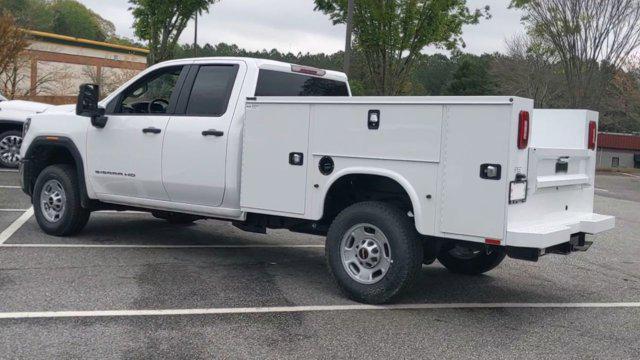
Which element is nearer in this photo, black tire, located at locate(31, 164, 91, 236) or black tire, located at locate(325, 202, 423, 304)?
black tire, located at locate(325, 202, 423, 304)

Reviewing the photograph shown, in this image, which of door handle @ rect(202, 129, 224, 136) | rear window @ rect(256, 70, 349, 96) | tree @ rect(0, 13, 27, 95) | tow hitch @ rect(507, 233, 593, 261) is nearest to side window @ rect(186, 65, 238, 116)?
door handle @ rect(202, 129, 224, 136)

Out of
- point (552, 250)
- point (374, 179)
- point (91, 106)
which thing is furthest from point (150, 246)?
point (552, 250)

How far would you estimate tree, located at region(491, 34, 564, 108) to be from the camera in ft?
133

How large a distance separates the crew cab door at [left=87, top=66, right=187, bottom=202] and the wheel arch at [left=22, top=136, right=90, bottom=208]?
1.53ft

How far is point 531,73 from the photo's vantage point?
41.3 meters

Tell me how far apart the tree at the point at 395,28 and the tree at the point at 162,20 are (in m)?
4.39

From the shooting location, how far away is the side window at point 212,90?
7004 millimetres

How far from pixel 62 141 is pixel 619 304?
20.4ft

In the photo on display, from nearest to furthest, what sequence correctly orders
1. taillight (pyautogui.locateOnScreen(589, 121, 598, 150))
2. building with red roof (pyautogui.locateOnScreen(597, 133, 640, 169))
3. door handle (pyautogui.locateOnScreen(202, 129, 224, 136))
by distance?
1. taillight (pyautogui.locateOnScreen(589, 121, 598, 150))
2. door handle (pyautogui.locateOnScreen(202, 129, 224, 136))
3. building with red roof (pyautogui.locateOnScreen(597, 133, 640, 169))

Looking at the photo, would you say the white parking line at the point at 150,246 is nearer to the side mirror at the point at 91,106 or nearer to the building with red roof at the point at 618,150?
the side mirror at the point at 91,106

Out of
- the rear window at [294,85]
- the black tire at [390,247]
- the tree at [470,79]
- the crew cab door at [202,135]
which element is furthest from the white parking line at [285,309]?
the tree at [470,79]

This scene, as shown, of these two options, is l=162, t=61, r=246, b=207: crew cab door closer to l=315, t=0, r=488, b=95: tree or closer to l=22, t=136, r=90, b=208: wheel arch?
l=22, t=136, r=90, b=208: wheel arch

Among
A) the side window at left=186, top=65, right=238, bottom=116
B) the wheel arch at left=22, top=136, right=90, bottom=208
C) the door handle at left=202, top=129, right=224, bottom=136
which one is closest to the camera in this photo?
the door handle at left=202, top=129, right=224, bottom=136

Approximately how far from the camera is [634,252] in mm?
9484
